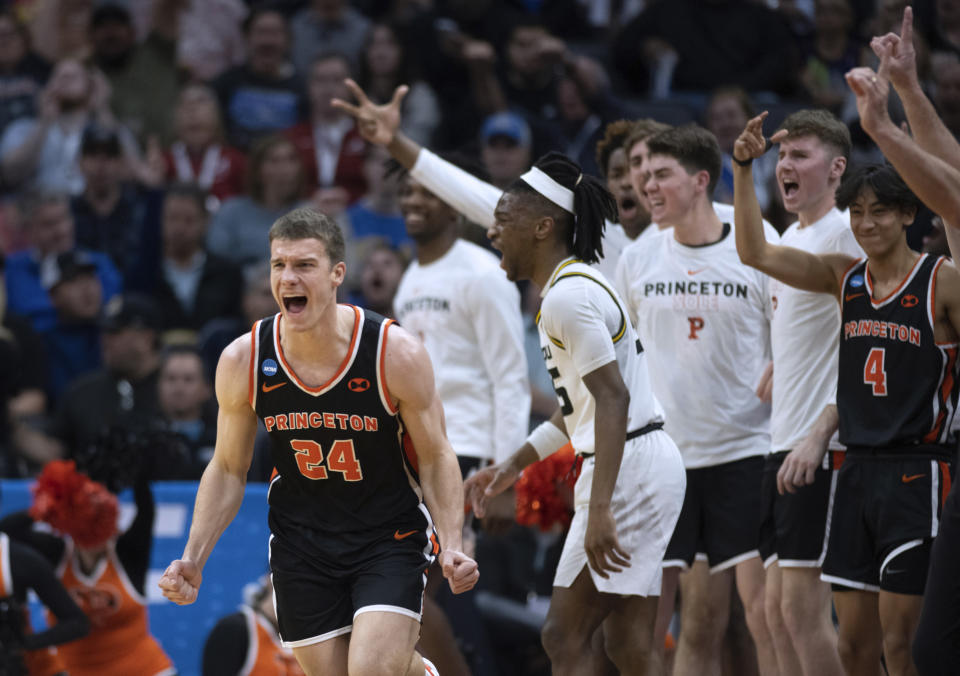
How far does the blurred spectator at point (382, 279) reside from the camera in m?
9.99

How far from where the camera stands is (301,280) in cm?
530

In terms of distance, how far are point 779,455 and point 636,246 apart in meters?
1.31

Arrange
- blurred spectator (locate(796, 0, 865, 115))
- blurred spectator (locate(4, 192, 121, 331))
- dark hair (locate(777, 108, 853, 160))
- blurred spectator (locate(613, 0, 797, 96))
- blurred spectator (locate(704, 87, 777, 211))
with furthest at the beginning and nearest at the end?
blurred spectator (locate(613, 0, 797, 96))
blurred spectator (locate(796, 0, 865, 115))
blurred spectator (locate(4, 192, 121, 331))
blurred spectator (locate(704, 87, 777, 211))
dark hair (locate(777, 108, 853, 160))

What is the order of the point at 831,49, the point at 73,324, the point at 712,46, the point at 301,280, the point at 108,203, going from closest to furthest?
the point at 301,280, the point at 73,324, the point at 108,203, the point at 831,49, the point at 712,46

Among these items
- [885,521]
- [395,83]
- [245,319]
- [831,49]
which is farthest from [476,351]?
[831,49]

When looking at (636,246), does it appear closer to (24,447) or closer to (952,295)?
(952,295)

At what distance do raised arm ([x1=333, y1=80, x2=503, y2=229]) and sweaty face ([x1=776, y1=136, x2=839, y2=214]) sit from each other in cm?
162

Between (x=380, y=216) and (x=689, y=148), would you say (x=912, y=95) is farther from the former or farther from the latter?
(x=380, y=216)

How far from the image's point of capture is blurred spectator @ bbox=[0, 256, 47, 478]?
9.88 meters

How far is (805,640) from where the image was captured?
6051 mm

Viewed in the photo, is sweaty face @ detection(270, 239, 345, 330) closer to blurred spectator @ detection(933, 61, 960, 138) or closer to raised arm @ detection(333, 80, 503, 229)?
raised arm @ detection(333, 80, 503, 229)

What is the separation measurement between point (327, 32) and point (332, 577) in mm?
8692

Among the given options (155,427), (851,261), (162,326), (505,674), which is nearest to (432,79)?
(162,326)

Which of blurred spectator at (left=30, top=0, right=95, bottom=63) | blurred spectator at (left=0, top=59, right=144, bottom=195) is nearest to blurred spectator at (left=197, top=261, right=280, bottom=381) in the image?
blurred spectator at (left=0, top=59, right=144, bottom=195)
